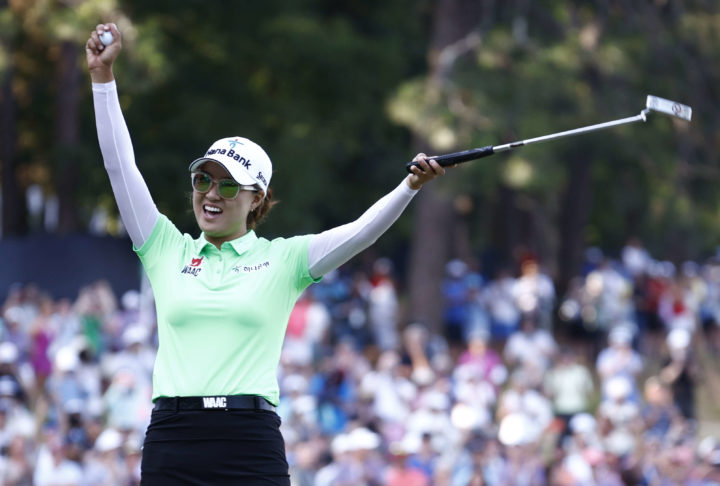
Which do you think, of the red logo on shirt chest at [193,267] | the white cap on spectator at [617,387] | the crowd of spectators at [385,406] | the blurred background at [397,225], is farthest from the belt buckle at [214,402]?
the white cap on spectator at [617,387]

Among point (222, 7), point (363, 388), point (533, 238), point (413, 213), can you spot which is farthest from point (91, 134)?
point (533, 238)

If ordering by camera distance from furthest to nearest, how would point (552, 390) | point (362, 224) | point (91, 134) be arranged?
point (91, 134), point (552, 390), point (362, 224)

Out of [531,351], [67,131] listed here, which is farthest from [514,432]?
[67,131]

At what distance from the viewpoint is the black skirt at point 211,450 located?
374cm

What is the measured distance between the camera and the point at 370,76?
22.1m

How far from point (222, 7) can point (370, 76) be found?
2733 mm

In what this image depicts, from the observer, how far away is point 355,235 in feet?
12.7

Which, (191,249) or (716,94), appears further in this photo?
(716,94)

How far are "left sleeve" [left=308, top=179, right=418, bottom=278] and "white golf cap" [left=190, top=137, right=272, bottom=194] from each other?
26 centimetres

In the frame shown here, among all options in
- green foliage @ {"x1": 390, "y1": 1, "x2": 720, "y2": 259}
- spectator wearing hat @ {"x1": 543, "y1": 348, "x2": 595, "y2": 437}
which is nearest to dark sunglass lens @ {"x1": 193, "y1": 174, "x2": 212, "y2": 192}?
spectator wearing hat @ {"x1": 543, "y1": 348, "x2": 595, "y2": 437}

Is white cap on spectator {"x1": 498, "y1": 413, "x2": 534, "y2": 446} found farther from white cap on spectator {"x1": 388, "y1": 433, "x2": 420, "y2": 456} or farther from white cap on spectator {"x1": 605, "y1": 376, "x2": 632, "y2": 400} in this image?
white cap on spectator {"x1": 605, "y1": 376, "x2": 632, "y2": 400}

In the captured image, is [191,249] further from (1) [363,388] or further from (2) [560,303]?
(2) [560,303]

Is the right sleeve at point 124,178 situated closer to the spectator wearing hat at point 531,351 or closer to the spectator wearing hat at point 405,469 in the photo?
the spectator wearing hat at point 405,469

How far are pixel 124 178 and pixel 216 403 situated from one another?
0.78m
